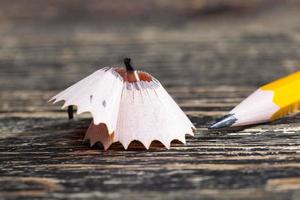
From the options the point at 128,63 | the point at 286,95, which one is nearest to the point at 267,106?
the point at 286,95

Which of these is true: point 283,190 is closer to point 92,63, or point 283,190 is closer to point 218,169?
point 218,169

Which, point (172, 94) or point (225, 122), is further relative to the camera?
point (172, 94)

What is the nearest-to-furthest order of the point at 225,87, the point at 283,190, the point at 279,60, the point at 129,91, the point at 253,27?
1. the point at 283,190
2. the point at 129,91
3. the point at 225,87
4. the point at 279,60
5. the point at 253,27

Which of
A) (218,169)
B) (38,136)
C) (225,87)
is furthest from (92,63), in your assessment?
(218,169)

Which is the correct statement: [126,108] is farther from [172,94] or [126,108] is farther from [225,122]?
[172,94]

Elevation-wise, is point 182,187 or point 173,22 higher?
point 173,22

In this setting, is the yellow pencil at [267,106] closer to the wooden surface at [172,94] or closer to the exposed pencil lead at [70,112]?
the wooden surface at [172,94]
